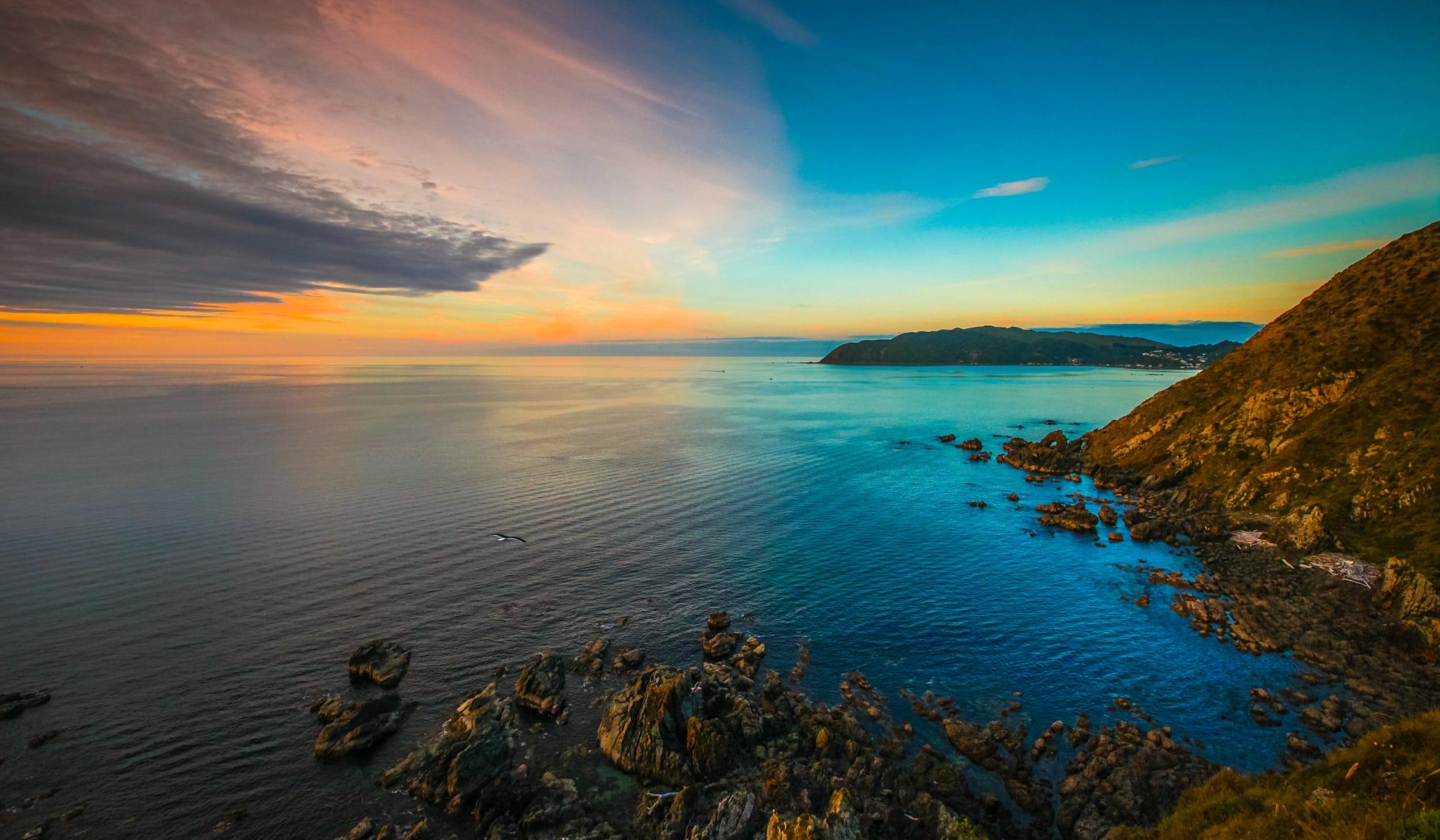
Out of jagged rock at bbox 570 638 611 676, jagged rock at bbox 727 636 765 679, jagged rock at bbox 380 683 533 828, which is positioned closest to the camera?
jagged rock at bbox 380 683 533 828

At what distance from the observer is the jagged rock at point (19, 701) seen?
1252 inches

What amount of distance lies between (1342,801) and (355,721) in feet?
146

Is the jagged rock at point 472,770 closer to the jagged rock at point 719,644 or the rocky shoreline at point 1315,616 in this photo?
the jagged rock at point 719,644

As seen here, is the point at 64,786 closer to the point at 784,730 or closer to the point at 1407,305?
the point at 784,730

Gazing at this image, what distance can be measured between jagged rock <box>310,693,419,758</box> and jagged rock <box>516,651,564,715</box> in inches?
266

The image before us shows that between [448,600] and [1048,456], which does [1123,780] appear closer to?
[448,600]

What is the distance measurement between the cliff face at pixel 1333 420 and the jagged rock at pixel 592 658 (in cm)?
6858

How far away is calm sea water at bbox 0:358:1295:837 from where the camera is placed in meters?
29.8

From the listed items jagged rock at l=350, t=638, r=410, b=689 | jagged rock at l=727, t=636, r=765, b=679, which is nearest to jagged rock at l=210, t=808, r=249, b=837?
jagged rock at l=350, t=638, r=410, b=689

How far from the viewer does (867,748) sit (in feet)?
98.5

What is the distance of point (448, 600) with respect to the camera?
155ft

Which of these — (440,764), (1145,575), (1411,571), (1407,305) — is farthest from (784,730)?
(1407,305)

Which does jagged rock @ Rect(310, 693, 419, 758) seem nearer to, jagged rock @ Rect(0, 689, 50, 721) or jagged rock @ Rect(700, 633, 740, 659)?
jagged rock @ Rect(0, 689, 50, 721)

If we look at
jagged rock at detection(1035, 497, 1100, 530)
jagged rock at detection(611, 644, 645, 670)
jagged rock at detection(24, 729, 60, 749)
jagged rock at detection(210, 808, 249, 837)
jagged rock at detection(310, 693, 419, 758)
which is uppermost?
jagged rock at detection(24, 729, 60, 749)
